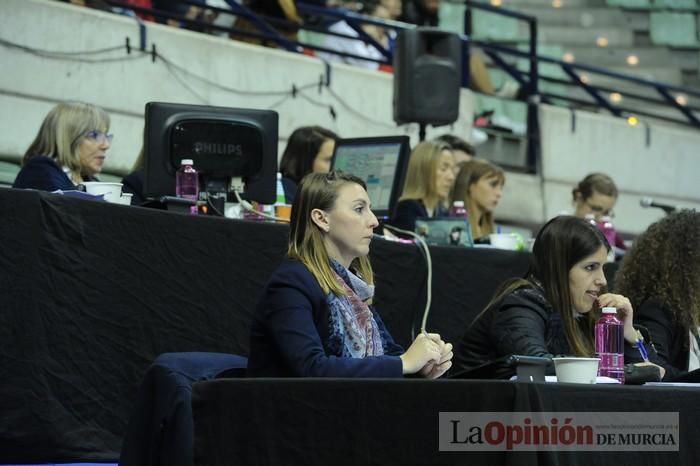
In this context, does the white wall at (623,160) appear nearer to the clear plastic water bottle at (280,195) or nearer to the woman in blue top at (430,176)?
the woman in blue top at (430,176)

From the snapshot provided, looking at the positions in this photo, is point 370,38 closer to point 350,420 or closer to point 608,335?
point 608,335

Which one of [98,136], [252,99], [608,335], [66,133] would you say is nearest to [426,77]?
[252,99]

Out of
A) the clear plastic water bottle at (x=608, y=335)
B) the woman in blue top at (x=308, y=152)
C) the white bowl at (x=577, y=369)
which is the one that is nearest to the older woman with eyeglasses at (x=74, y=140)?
the woman in blue top at (x=308, y=152)

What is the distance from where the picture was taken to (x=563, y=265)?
4.27 m

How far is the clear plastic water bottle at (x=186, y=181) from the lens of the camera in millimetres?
4930

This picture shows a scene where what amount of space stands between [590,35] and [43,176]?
9302mm

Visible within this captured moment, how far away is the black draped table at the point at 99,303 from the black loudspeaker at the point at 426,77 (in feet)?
9.53

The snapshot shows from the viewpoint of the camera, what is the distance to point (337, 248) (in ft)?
12.5

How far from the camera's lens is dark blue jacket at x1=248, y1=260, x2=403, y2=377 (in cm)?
341

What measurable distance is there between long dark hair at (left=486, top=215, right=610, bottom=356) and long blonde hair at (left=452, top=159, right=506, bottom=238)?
2.36 m

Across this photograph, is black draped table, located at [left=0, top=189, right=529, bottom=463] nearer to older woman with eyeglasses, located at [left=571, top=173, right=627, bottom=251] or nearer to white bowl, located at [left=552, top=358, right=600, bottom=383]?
white bowl, located at [left=552, top=358, right=600, bottom=383]

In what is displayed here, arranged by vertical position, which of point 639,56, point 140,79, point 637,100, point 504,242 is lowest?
point 504,242

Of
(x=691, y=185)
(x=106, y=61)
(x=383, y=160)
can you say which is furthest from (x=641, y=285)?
(x=691, y=185)

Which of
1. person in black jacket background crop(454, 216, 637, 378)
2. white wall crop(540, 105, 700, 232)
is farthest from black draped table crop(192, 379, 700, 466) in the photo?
Answer: white wall crop(540, 105, 700, 232)
